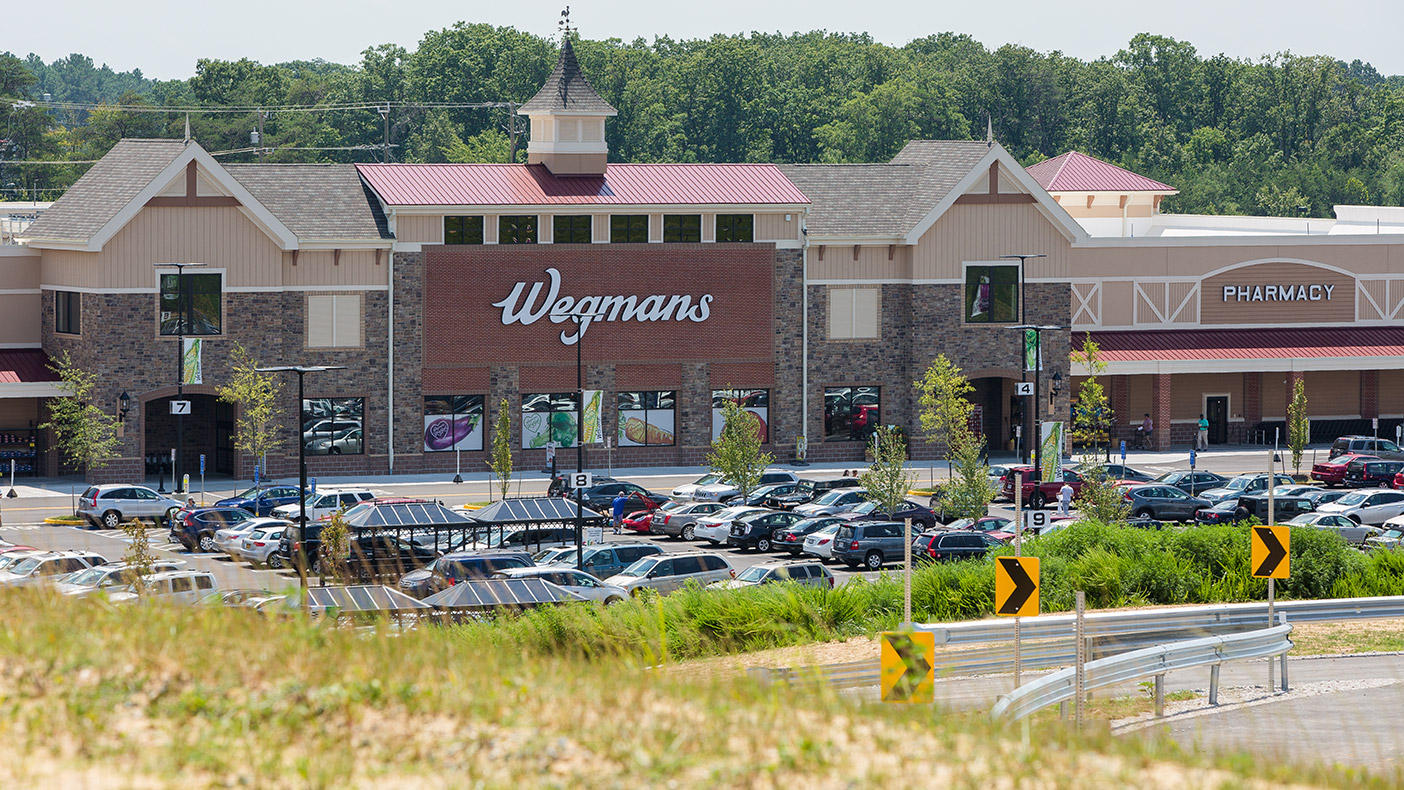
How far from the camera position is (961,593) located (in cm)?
2714

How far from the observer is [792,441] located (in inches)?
2576

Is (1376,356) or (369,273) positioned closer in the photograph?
(369,273)

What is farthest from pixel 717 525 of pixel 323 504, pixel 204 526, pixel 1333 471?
pixel 1333 471

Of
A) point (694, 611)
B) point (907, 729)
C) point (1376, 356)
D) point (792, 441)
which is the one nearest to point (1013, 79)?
point (1376, 356)

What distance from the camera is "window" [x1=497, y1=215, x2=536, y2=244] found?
61.2m

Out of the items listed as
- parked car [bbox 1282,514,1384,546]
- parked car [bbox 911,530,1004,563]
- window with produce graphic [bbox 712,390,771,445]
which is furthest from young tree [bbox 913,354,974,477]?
parked car [bbox 911,530,1004,563]

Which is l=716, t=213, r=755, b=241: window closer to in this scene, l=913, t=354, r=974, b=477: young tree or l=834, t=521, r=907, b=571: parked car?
l=913, t=354, r=974, b=477: young tree

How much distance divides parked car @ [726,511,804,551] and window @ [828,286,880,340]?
18.5 m

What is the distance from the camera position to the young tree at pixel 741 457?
54281 mm

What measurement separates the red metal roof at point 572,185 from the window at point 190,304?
6818mm

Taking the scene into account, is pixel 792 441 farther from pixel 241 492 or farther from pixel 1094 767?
pixel 1094 767

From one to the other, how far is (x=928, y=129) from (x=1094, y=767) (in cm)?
15063

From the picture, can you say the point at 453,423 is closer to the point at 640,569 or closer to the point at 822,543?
the point at 822,543

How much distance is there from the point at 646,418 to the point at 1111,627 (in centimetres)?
3993
